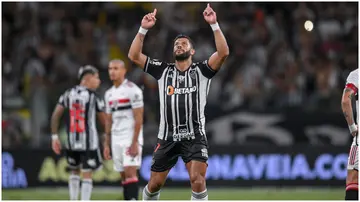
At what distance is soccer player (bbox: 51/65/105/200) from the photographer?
47.0 ft

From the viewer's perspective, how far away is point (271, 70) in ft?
67.3

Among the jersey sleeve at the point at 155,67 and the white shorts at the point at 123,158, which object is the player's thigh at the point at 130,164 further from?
the jersey sleeve at the point at 155,67

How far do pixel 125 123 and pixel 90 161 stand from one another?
1.25 m

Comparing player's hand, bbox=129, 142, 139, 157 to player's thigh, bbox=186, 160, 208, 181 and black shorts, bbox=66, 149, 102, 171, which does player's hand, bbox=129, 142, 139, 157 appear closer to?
black shorts, bbox=66, 149, 102, 171

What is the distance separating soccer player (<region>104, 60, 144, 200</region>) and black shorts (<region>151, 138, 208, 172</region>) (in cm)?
228

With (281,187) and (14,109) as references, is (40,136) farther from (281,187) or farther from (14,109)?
(281,187)

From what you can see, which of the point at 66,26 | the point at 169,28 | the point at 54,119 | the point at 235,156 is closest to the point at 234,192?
the point at 235,156

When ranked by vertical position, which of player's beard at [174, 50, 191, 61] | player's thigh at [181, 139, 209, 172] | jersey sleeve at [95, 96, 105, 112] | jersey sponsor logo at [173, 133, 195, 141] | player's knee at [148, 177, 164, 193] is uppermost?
player's beard at [174, 50, 191, 61]

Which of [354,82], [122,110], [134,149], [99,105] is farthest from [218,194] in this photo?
[354,82]

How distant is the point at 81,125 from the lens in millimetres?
14383

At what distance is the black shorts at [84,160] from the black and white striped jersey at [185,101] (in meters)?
3.81

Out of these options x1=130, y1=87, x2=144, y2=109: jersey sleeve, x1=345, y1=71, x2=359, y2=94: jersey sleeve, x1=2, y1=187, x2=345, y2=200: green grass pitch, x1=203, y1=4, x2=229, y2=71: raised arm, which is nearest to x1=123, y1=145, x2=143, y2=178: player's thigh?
x1=130, y1=87, x2=144, y2=109: jersey sleeve

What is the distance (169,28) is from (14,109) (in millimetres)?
4648

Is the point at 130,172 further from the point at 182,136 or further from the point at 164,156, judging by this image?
the point at 182,136
